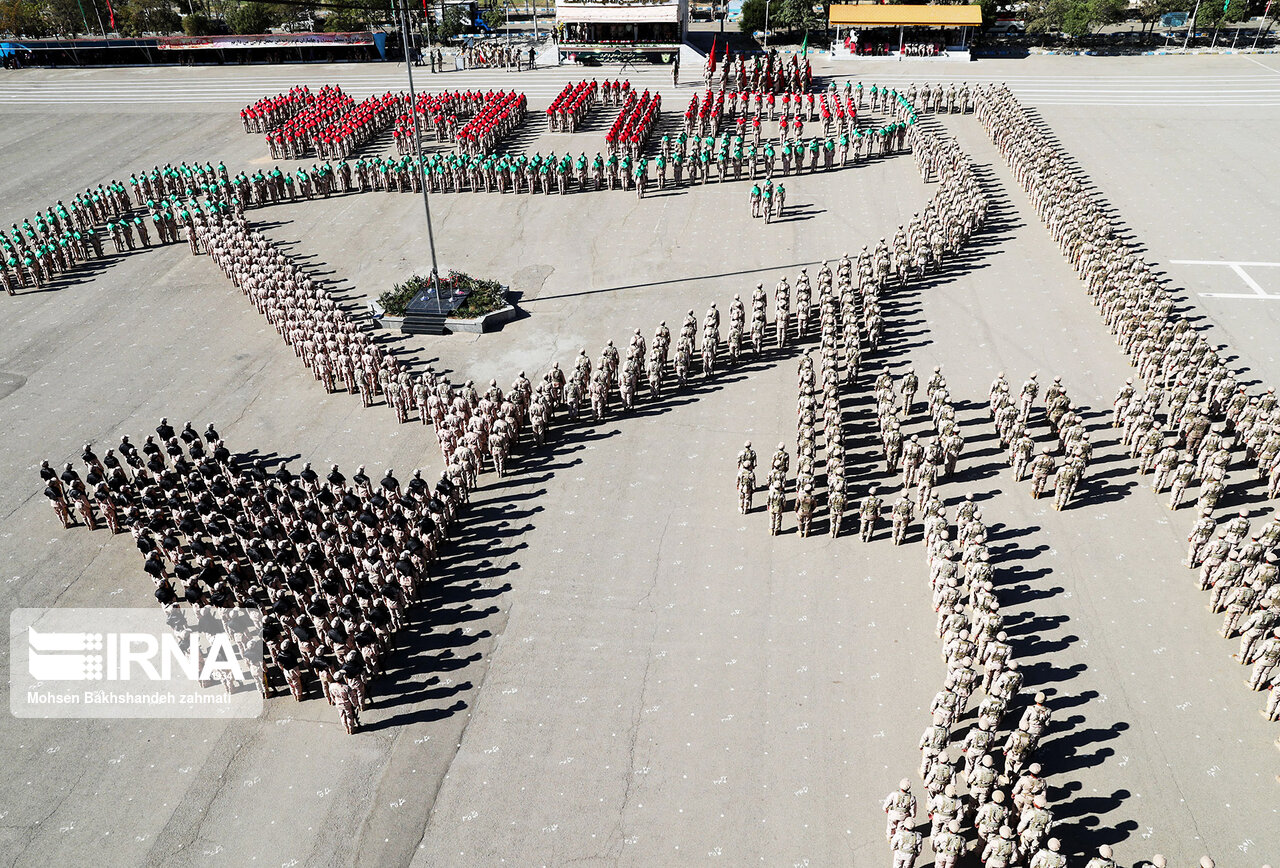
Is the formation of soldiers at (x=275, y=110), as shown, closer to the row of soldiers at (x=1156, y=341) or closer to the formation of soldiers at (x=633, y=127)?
the formation of soldiers at (x=633, y=127)

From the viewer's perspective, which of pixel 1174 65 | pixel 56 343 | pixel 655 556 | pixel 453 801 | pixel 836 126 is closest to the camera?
pixel 453 801

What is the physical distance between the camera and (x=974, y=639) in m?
13.6

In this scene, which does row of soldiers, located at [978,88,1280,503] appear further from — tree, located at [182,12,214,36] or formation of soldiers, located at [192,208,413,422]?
tree, located at [182,12,214,36]

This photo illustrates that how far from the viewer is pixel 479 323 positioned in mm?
24656

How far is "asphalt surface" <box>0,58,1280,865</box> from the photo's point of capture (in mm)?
11867

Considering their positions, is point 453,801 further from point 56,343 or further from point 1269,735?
point 56,343

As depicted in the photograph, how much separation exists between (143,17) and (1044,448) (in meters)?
75.4

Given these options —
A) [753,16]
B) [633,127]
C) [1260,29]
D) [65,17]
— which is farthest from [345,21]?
[1260,29]

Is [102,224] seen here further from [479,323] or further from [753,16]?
[753,16]

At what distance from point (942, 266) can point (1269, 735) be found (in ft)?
59.1

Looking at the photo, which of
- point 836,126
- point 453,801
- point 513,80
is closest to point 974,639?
point 453,801

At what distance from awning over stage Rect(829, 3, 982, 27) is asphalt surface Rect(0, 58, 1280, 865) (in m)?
28.3

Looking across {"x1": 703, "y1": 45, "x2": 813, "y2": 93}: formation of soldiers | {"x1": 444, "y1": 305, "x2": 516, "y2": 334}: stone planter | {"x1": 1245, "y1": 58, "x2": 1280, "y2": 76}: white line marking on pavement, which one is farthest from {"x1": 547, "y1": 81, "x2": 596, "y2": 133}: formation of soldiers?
{"x1": 1245, "y1": 58, "x2": 1280, "y2": 76}: white line marking on pavement

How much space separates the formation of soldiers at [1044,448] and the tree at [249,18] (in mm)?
65831
